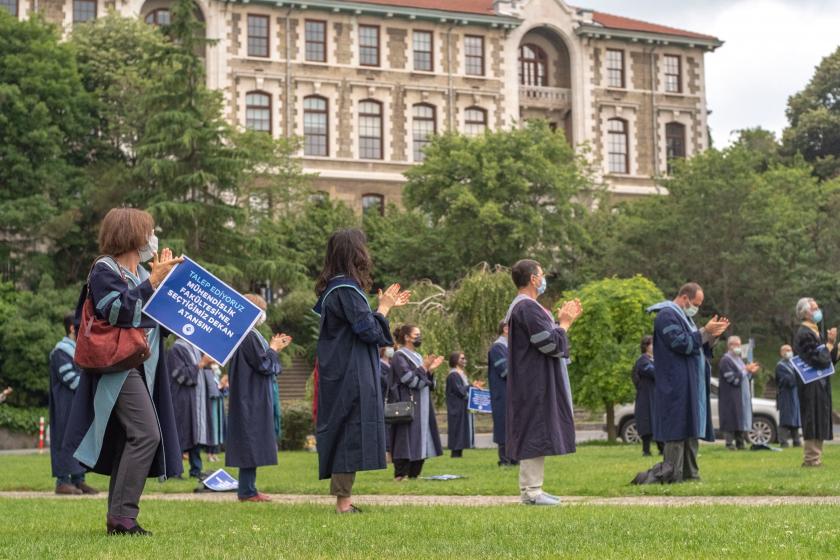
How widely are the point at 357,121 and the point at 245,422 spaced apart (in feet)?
163

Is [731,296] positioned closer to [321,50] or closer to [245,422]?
[321,50]

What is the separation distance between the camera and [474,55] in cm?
6412

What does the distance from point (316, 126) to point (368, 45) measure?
4541 millimetres

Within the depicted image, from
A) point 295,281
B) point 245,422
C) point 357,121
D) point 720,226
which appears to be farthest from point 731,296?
point 245,422

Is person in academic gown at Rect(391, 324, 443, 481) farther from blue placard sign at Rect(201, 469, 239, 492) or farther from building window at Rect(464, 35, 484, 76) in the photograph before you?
building window at Rect(464, 35, 484, 76)

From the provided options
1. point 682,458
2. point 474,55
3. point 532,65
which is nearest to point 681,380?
point 682,458

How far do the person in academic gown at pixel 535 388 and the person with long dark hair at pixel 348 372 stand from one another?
5.35ft

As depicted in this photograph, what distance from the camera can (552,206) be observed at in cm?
5294

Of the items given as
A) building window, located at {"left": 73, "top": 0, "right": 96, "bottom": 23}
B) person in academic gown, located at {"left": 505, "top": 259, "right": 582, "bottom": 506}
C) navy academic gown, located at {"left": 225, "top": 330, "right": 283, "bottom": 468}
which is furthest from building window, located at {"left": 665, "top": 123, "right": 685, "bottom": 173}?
person in academic gown, located at {"left": 505, "top": 259, "right": 582, "bottom": 506}

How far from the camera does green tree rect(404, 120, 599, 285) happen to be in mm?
51344

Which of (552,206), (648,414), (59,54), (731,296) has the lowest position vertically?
(648,414)

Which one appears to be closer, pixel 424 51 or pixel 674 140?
pixel 424 51

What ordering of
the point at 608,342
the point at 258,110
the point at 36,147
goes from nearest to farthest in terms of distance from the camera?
the point at 608,342, the point at 36,147, the point at 258,110

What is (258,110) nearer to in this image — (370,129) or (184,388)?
(370,129)
